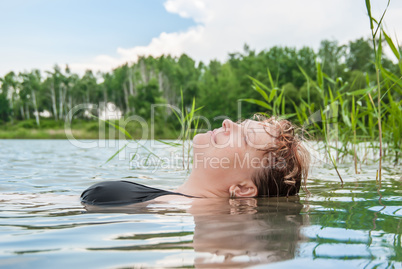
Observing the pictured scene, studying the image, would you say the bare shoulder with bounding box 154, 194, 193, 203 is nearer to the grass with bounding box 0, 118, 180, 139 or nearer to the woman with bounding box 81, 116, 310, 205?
the woman with bounding box 81, 116, 310, 205

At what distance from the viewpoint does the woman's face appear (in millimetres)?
2756

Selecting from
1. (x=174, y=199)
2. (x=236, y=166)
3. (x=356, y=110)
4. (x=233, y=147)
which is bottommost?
(x=174, y=199)

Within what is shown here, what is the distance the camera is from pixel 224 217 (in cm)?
206

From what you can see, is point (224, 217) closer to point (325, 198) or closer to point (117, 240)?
point (117, 240)

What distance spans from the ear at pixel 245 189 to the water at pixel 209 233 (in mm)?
147

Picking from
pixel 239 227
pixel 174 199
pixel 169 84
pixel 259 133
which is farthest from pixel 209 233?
pixel 169 84

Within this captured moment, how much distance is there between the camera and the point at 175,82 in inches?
2196

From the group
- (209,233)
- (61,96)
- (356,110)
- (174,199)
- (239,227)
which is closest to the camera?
(209,233)

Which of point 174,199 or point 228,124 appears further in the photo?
point 228,124

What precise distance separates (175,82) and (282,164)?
53.7 meters

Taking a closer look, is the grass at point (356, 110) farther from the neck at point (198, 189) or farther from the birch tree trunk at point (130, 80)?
the birch tree trunk at point (130, 80)

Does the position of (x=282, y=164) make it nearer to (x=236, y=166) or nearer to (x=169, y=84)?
(x=236, y=166)

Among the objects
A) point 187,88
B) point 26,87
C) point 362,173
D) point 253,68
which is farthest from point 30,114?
point 362,173

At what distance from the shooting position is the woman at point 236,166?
8.97ft
